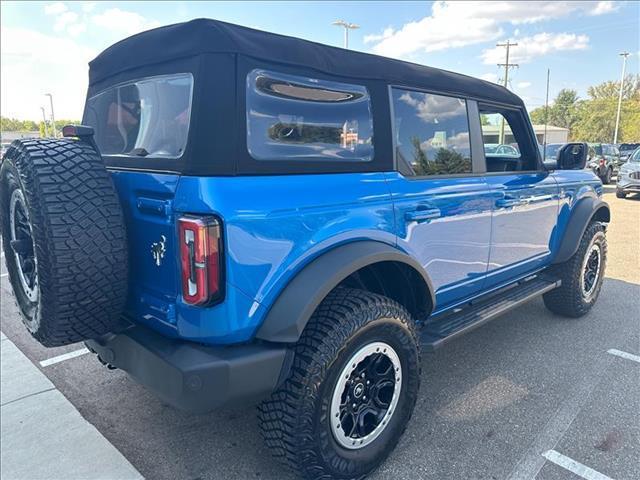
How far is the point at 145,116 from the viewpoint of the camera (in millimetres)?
2346

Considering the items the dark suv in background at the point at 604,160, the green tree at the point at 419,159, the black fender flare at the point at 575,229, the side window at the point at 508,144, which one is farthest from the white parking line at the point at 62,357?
the dark suv in background at the point at 604,160

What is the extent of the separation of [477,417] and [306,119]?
6.69 ft

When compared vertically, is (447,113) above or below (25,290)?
above

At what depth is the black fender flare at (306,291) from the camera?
192 centimetres

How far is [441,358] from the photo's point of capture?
11.9 feet

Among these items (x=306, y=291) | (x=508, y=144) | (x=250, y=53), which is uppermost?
(x=250, y=53)

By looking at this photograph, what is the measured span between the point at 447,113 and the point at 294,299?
1824 mm

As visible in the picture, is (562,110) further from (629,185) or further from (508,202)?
(508,202)

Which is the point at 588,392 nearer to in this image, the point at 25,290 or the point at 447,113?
the point at 447,113

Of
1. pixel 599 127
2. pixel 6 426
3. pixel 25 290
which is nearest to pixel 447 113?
pixel 25 290

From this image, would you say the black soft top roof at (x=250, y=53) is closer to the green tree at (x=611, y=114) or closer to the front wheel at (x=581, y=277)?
the front wheel at (x=581, y=277)

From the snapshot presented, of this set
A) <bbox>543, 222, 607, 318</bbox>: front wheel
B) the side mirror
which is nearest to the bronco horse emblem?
the side mirror

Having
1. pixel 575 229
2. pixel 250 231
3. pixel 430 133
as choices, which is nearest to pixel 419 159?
pixel 430 133

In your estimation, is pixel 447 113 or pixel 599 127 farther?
pixel 599 127
